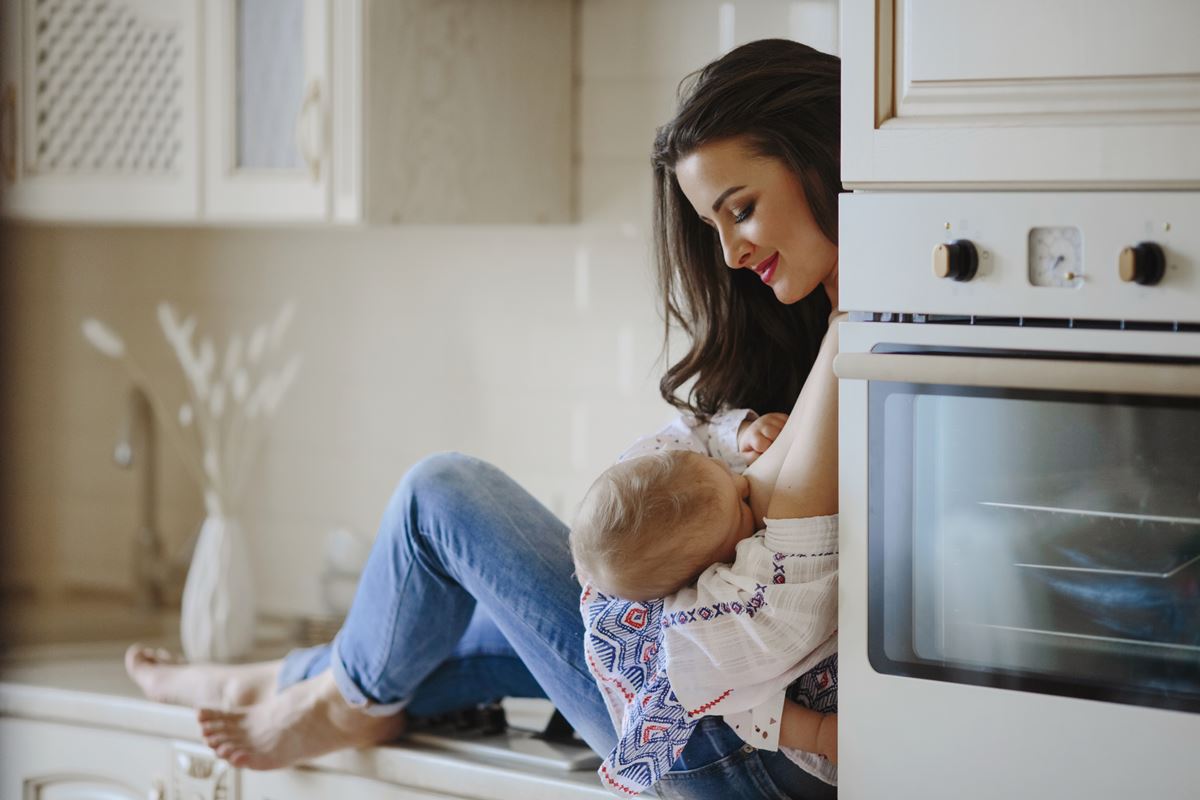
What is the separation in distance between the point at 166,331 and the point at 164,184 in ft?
1.81

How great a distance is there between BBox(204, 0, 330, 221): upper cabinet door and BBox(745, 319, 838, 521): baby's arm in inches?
34.2

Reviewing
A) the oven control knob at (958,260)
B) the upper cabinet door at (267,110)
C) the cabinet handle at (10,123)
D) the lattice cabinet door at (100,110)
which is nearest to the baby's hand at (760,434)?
the oven control knob at (958,260)

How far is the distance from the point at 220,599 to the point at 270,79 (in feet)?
2.68

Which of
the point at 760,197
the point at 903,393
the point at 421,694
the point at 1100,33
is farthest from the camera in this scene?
the point at 421,694

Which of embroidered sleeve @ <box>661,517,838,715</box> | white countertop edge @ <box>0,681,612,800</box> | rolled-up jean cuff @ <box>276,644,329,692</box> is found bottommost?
white countertop edge @ <box>0,681,612,800</box>

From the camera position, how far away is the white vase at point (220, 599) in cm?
229

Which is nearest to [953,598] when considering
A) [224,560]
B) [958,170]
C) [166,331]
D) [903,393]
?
[903,393]

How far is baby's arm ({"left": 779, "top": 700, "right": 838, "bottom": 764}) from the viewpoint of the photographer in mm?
1508

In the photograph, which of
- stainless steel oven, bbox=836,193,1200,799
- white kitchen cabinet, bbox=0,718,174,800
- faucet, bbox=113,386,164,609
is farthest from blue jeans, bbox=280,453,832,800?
faucet, bbox=113,386,164,609

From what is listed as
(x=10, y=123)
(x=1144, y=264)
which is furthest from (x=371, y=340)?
(x=1144, y=264)

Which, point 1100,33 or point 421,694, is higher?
point 1100,33

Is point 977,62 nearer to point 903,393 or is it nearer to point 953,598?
point 903,393

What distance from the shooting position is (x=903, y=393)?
138 cm

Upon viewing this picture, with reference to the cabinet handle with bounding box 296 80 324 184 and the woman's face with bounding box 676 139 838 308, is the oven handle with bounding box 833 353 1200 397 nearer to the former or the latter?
the woman's face with bounding box 676 139 838 308
